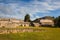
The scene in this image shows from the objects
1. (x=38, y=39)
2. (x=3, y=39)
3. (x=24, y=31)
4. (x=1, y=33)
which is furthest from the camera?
(x=24, y=31)

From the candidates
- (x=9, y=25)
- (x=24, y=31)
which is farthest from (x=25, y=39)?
(x=9, y=25)

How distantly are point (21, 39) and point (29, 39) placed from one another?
1536 mm

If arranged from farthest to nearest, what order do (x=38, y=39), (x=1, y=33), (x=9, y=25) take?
(x=9, y=25) < (x=1, y=33) < (x=38, y=39)

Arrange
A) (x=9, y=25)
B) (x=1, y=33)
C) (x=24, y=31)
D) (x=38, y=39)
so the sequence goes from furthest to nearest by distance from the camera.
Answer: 1. (x=9, y=25)
2. (x=24, y=31)
3. (x=1, y=33)
4. (x=38, y=39)

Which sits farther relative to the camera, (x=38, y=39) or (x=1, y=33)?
(x=1, y=33)

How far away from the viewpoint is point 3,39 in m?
26.1

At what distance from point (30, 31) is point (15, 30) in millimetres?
5030

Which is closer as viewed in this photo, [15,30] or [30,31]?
[15,30]

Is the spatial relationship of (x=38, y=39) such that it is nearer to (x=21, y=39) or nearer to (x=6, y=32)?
(x=21, y=39)

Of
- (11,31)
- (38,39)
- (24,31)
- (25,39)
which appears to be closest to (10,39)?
(25,39)

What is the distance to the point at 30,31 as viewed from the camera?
128 ft

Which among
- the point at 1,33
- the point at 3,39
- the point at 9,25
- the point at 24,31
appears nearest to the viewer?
the point at 3,39

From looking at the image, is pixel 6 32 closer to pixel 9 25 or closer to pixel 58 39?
pixel 58 39

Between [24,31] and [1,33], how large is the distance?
293 inches
